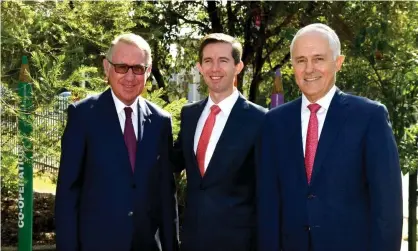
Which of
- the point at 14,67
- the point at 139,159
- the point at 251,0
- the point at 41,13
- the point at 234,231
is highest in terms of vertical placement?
the point at 251,0

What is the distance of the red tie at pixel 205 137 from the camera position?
13.4ft

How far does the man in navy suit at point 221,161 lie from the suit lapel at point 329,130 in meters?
0.66

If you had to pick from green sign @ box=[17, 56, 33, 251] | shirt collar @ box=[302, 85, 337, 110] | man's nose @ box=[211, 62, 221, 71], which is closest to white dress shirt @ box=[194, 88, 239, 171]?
man's nose @ box=[211, 62, 221, 71]

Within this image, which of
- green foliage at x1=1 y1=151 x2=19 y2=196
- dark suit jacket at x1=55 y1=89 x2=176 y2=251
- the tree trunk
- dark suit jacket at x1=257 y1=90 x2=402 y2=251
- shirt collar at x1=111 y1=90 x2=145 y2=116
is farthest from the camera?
the tree trunk

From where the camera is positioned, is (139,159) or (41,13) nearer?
(139,159)

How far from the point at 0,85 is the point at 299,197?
2.65 meters

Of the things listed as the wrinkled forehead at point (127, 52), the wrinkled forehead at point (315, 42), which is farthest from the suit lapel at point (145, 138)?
the wrinkled forehead at point (315, 42)

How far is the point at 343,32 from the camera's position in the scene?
844 centimetres

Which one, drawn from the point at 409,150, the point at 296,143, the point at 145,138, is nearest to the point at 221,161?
the point at 145,138

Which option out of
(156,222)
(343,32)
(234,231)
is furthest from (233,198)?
(343,32)

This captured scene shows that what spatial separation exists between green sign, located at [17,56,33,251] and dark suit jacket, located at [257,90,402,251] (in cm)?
224

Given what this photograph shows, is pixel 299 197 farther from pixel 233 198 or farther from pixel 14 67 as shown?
pixel 14 67

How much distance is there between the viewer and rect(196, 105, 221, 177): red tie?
13.4 feet

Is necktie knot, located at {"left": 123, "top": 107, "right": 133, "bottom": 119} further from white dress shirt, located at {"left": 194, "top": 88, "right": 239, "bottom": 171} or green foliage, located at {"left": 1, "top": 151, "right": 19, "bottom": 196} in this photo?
green foliage, located at {"left": 1, "top": 151, "right": 19, "bottom": 196}
